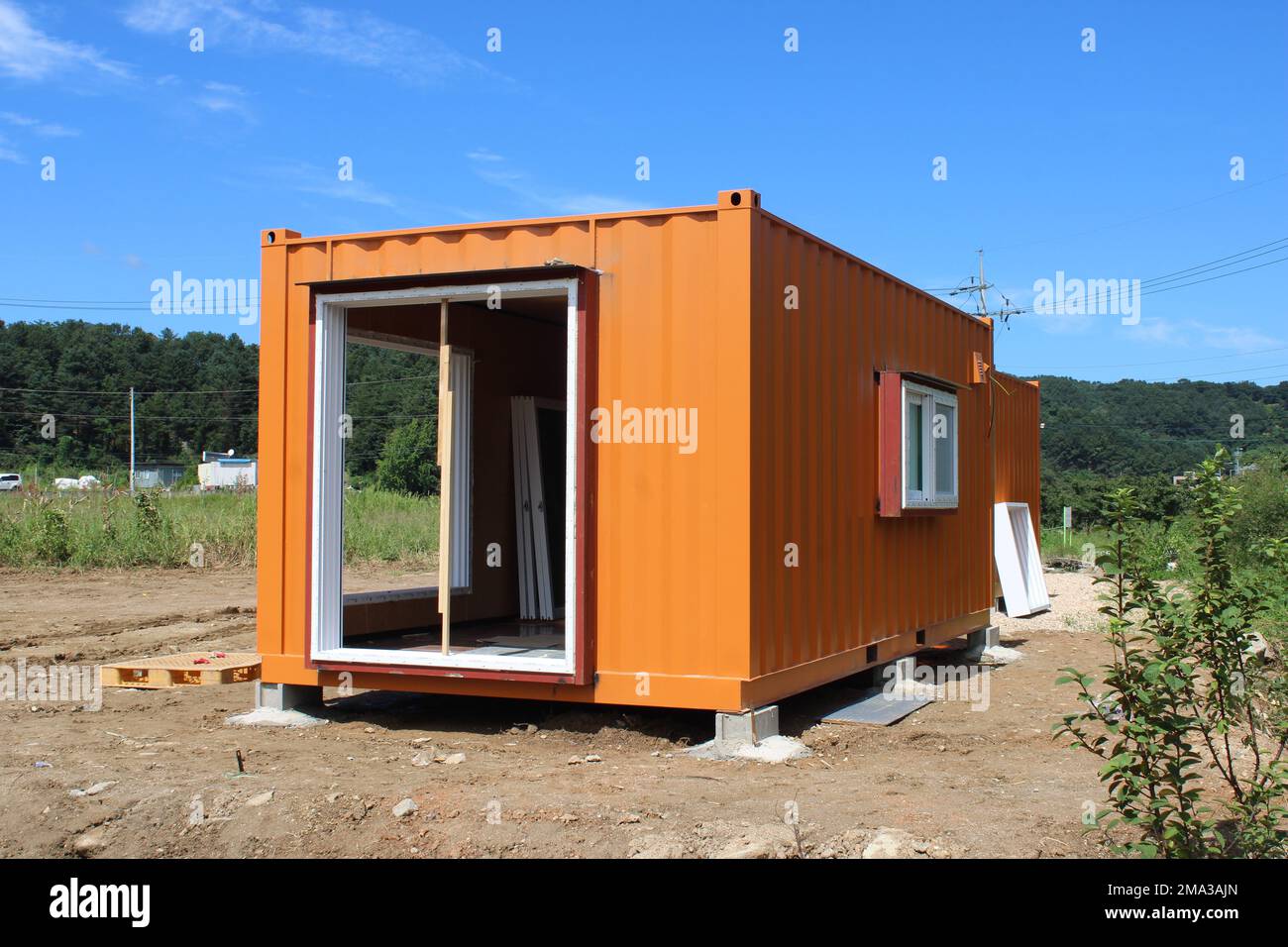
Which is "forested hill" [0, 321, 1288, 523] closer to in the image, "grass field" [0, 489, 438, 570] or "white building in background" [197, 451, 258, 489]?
"white building in background" [197, 451, 258, 489]

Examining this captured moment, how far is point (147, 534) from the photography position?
18.6m

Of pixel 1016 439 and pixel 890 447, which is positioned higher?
pixel 1016 439

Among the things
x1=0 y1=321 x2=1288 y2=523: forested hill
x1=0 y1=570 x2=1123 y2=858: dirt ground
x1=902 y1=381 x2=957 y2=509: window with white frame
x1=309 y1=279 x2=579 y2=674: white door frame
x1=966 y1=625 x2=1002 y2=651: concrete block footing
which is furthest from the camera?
x1=0 y1=321 x2=1288 y2=523: forested hill

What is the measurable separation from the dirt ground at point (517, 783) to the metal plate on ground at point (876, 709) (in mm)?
140

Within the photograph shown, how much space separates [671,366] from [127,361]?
55.4m

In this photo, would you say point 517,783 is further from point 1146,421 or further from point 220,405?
point 220,405

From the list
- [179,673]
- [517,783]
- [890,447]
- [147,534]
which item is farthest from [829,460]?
[147,534]

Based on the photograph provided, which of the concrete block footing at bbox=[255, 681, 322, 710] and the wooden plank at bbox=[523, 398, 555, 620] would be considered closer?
the concrete block footing at bbox=[255, 681, 322, 710]

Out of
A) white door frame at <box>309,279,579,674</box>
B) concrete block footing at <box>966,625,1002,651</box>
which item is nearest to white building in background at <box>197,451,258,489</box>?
concrete block footing at <box>966,625,1002,651</box>

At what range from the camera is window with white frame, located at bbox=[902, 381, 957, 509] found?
8656 millimetres

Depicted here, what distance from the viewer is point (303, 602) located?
7.50 m

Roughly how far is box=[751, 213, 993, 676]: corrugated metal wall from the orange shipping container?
24 millimetres

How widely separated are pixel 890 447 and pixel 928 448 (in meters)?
0.85

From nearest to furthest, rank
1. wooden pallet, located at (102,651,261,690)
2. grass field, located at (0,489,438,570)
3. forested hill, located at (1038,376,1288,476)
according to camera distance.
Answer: wooden pallet, located at (102,651,261,690) → grass field, located at (0,489,438,570) → forested hill, located at (1038,376,1288,476)
